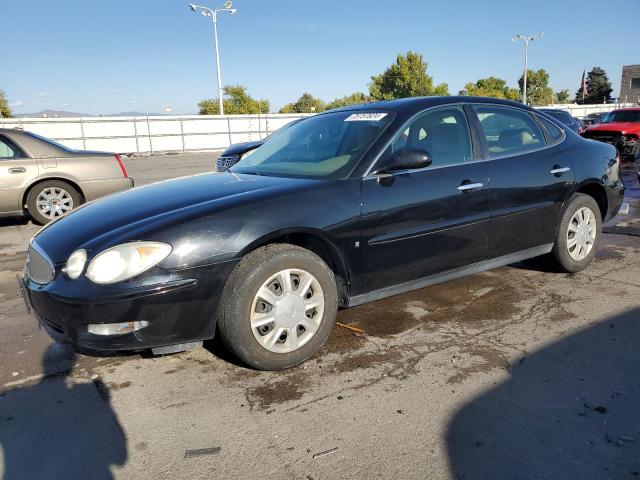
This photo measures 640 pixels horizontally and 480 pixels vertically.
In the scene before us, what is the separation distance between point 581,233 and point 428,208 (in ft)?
6.42

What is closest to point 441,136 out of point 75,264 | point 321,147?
point 321,147

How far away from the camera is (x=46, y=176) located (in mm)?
7535

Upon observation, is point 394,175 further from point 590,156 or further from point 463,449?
point 590,156

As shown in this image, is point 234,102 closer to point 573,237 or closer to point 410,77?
point 410,77

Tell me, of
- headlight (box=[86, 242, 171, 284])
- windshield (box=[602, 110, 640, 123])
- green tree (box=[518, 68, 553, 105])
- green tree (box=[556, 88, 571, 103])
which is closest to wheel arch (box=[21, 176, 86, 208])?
headlight (box=[86, 242, 171, 284])

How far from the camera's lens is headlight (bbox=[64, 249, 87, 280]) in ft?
8.98

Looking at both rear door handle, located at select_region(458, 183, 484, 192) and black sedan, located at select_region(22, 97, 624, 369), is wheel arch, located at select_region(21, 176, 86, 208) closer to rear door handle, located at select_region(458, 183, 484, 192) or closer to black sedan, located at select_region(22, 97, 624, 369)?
black sedan, located at select_region(22, 97, 624, 369)

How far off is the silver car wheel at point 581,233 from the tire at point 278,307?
2.55 m

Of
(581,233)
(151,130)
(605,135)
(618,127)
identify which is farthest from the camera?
(151,130)

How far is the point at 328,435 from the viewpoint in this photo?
96.3 inches

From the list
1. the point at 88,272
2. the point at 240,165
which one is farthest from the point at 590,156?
the point at 88,272

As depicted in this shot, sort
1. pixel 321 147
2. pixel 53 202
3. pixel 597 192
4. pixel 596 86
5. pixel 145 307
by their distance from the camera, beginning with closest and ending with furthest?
pixel 145 307 < pixel 321 147 < pixel 597 192 < pixel 53 202 < pixel 596 86

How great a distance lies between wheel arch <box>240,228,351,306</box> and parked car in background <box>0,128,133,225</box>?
5526mm

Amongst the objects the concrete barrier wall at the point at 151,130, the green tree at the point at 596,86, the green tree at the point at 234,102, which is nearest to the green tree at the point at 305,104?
the green tree at the point at 234,102
